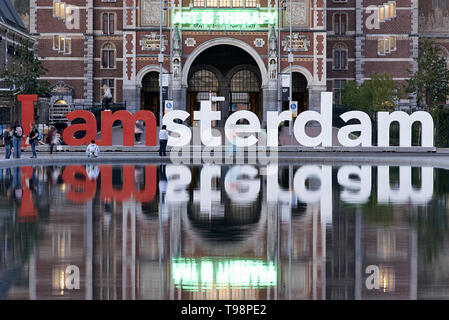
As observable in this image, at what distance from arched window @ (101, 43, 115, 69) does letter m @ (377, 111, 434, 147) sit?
28.3 meters

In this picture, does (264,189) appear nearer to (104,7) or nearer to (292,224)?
(292,224)

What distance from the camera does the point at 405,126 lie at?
147 feet

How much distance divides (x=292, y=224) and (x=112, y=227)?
11.0ft

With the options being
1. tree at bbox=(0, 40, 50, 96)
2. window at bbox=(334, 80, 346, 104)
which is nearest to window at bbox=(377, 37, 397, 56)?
window at bbox=(334, 80, 346, 104)

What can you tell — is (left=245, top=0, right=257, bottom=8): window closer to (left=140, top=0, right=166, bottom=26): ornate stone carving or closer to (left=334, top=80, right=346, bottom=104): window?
(left=140, top=0, right=166, bottom=26): ornate stone carving

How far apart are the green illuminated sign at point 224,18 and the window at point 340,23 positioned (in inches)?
429

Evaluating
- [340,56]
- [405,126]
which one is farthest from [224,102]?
[405,126]

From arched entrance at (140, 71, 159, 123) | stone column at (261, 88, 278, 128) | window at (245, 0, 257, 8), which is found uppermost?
window at (245, 0, 257, 8)

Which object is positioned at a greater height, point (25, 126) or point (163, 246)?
point (25, 126)

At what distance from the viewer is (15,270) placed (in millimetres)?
10273

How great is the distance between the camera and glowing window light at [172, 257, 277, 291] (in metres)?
9.44

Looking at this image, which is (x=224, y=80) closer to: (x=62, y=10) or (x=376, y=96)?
(x=376, y=96)

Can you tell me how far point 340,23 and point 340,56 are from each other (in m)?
2.91
